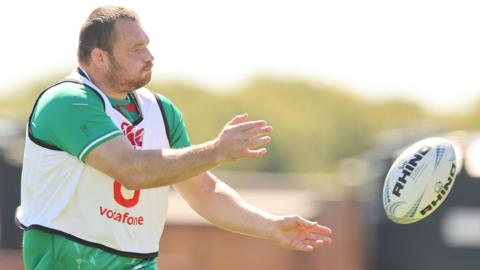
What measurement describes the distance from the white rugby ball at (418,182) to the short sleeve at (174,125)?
142 centimetres

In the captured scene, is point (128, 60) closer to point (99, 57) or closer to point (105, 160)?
point (99, 57)

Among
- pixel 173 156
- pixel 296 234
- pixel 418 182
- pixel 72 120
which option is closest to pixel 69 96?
pixel 72 120

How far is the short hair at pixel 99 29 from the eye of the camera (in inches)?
306

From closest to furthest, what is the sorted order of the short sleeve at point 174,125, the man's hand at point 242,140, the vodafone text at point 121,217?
the man's hand at point 242,140 → the vodafone text at point 121,217 → the short sleeve at point 174,125

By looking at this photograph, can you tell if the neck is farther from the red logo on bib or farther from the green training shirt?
the red logo on bib

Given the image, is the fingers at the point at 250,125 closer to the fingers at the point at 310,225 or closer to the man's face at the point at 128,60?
the man's face at the point at 128,60

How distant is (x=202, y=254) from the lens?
24797mm

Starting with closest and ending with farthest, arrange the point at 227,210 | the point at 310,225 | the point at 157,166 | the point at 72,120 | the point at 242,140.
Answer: the point at 242,140
the point at 157,166
the point at 72,120
the point at 310,225
the point at 227,210

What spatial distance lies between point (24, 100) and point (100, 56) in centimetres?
5761

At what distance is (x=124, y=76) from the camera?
25.4ft

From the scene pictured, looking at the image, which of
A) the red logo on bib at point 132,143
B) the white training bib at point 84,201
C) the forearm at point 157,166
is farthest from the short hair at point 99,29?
the forearm at point 157,166

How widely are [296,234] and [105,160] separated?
1341 mm

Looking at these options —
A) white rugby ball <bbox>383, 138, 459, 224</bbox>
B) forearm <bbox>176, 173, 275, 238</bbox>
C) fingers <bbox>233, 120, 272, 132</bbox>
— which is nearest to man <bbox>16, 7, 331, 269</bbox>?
fingers <bbox>233, 120, 272, 132</bbox>

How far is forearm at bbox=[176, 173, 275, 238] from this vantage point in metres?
8.16
